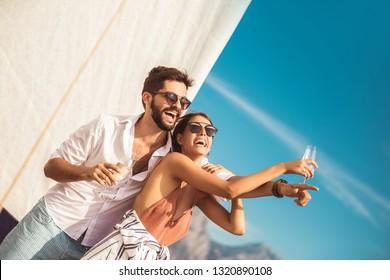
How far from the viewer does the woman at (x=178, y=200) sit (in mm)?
2236

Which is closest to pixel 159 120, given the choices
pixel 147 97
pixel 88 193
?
pixel 147 97

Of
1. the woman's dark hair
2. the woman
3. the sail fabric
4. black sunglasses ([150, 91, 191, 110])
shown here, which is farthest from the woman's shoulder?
the sail fabric

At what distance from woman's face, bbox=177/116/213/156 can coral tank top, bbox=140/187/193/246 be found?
0.66 ft

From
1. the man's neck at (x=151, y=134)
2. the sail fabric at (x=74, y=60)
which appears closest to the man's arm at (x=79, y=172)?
the man's neck at (x=151, y=134)

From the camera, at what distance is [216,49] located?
16.8 ft

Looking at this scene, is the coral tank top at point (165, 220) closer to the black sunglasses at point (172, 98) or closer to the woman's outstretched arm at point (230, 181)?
the woman's outstretched arm at point (230, 181)

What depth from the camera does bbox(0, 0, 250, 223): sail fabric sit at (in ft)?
14.0

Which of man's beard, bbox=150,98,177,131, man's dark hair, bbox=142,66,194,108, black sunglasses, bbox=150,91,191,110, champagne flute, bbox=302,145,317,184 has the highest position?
man's dark hair, bbox=142,66,194,108

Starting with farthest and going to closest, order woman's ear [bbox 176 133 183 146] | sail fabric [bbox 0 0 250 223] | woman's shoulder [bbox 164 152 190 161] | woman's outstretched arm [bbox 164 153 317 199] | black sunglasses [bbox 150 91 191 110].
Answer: sail fabric [bbox 0 0 250 223]
black sunglasses [bbox 150 91 191 110]
woman's ear [bbox 176 133 183 146]
woman's shoulder [bbox 164 152 190 161]
woman's outstretched arm [bbox 164 153 317 199]

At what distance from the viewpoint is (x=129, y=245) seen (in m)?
2.20

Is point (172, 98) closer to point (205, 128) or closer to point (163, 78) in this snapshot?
point (163, 78)

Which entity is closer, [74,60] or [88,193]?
[88,193]

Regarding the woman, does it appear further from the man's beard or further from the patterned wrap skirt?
the man's beard

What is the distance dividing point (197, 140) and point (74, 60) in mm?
2316
